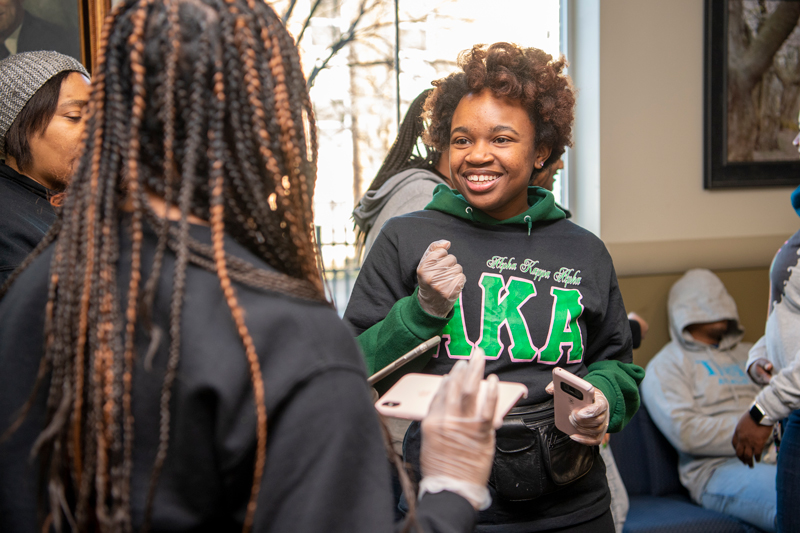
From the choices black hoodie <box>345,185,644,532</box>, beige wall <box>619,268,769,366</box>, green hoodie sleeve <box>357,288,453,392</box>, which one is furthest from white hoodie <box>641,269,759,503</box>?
green hoodie sleeve <box>357,288,453,392</box>

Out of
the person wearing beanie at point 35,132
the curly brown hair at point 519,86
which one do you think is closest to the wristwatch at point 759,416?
the curly brown hair at point 519,86

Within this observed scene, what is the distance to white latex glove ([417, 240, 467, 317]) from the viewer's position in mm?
1221

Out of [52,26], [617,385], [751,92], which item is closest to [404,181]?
[617,385]

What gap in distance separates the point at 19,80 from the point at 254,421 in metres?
1.49

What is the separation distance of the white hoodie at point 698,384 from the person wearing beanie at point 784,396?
760 millimetres

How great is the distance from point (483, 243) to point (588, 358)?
1.28 ft

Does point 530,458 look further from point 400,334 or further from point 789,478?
point 789,478

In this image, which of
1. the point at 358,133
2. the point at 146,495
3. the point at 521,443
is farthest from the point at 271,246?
the point at 358,133

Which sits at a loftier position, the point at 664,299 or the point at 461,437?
the point at 461,437

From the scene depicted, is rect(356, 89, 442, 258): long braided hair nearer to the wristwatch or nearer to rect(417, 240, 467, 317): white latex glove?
rect(417, 240, 467, 317): white latex glove

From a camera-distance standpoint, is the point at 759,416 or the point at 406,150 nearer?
the point at 759,416

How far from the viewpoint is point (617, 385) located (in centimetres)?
133

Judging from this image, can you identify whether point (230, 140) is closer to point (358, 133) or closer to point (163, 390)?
point (163, 390)

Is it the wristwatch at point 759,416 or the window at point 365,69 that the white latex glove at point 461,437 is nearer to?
the wristwatch at point 759,416
